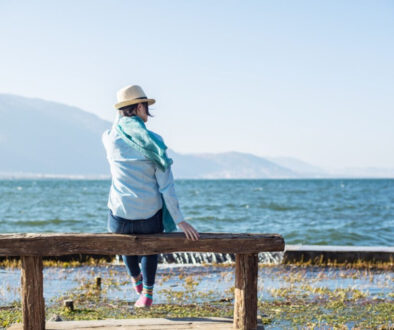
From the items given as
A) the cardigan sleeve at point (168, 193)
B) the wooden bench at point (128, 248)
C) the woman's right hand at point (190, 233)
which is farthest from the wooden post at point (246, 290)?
the cardigan sleeve at point (168, 193)

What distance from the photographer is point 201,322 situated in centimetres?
516

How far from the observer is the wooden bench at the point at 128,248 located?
183 inches

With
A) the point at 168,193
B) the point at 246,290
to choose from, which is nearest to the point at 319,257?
the point at 246,290

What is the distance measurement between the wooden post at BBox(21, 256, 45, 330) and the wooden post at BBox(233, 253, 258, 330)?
1.70m

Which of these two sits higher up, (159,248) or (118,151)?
(118,151)

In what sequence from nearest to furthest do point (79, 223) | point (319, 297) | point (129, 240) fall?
point (129, 240) < point (319, 297) < point (79, 223)

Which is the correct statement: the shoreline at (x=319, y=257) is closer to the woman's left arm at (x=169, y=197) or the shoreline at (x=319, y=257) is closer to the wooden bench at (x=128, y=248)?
the wooden bench at (x=128, y=248)

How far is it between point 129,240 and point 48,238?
2.21 feet

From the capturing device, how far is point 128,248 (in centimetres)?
466

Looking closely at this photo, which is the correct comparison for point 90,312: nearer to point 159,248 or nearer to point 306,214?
point 159,248

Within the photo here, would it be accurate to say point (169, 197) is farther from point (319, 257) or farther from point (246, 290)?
point (319, 257)

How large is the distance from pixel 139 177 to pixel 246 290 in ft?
4.37

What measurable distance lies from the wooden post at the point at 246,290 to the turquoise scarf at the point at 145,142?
2.39 feet

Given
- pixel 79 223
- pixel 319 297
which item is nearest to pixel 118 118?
pixel 319 297
